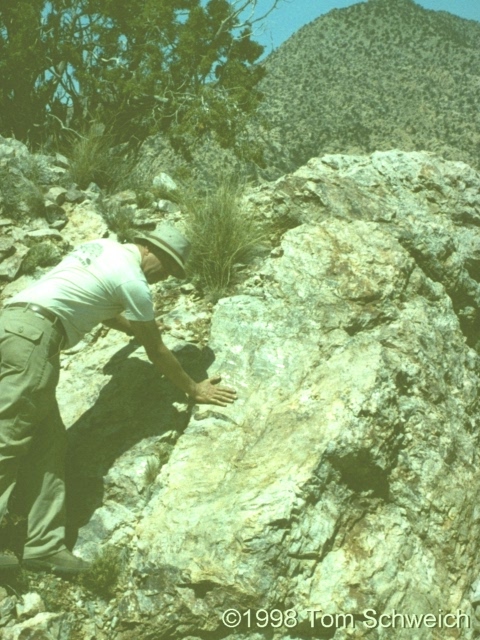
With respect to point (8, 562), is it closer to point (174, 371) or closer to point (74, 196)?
point (174, 371)

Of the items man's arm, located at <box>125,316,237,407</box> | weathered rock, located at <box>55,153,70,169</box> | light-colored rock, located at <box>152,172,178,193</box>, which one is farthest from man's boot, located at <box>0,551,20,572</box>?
weathered rock, located at <box>55,153,70,169</box>

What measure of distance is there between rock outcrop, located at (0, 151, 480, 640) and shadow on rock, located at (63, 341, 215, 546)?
0.04ft

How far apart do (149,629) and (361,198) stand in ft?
13.0

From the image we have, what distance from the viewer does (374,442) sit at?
12.4ft

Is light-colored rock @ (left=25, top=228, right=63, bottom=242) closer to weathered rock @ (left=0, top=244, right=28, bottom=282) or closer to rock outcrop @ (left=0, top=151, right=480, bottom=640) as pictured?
weathered rock @ (left=0, top=244, right=28, bottom=282)

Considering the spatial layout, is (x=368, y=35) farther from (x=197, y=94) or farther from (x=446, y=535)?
(x=446, y=535)

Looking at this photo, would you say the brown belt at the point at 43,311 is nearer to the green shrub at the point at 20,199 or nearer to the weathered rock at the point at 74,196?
the green shrub at the point at 20,199

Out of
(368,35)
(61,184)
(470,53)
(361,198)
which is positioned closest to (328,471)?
(361,198)

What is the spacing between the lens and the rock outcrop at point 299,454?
331 cm

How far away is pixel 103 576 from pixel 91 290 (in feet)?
5.18

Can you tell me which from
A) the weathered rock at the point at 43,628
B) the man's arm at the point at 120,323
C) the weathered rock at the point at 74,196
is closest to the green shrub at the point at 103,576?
the weathered rock at the point at 43,628

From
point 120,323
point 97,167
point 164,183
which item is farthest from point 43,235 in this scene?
point 120,323

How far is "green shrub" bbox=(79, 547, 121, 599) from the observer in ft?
11.6

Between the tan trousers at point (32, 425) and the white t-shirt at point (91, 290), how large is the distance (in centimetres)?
10
